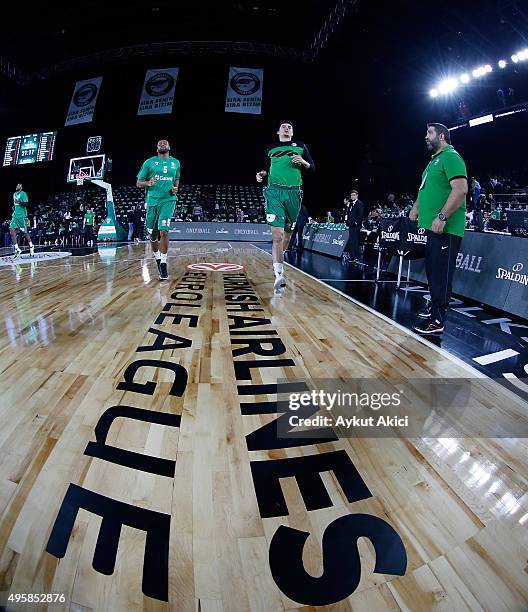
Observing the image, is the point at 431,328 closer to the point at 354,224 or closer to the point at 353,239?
the point at 354,224

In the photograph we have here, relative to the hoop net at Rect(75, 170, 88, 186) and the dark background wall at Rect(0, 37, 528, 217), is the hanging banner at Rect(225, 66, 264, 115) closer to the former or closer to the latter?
the dark background wall at Rect(0, 37, 528, 217)

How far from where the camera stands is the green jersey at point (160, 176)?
4.70 m

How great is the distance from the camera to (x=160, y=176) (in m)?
4.73

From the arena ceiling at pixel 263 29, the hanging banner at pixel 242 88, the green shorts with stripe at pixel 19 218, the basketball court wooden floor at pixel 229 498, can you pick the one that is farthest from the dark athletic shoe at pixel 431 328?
the hanging banner at pixel 242 88

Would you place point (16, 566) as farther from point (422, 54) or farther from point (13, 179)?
point (13, 179)

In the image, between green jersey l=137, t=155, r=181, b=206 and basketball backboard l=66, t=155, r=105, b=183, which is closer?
green jersey l=137, t=155, r=181, b=206

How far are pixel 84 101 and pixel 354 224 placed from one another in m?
14.7

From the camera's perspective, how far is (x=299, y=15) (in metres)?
14.2

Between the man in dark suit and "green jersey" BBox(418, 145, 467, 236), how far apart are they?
14.9 feet

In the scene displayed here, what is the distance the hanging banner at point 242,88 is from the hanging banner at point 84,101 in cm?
592

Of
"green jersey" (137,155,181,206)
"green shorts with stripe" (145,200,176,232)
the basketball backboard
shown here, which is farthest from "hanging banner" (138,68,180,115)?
"green shorts with stripe" (145,200,176,232)

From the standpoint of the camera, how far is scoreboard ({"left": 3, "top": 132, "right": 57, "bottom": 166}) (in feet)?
60.4

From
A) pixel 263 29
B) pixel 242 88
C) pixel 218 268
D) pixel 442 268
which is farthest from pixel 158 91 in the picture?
pixel 442 268

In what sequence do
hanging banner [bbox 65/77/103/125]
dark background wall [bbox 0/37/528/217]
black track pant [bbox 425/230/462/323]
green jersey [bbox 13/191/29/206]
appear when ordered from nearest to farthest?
black track pant [bbox 425/230/462/323] → green jersey [bbox 13/191/29/206] → hanging banner [bbox 65/77/103/125] → dark background wall [bbox 0/37/528/217]
